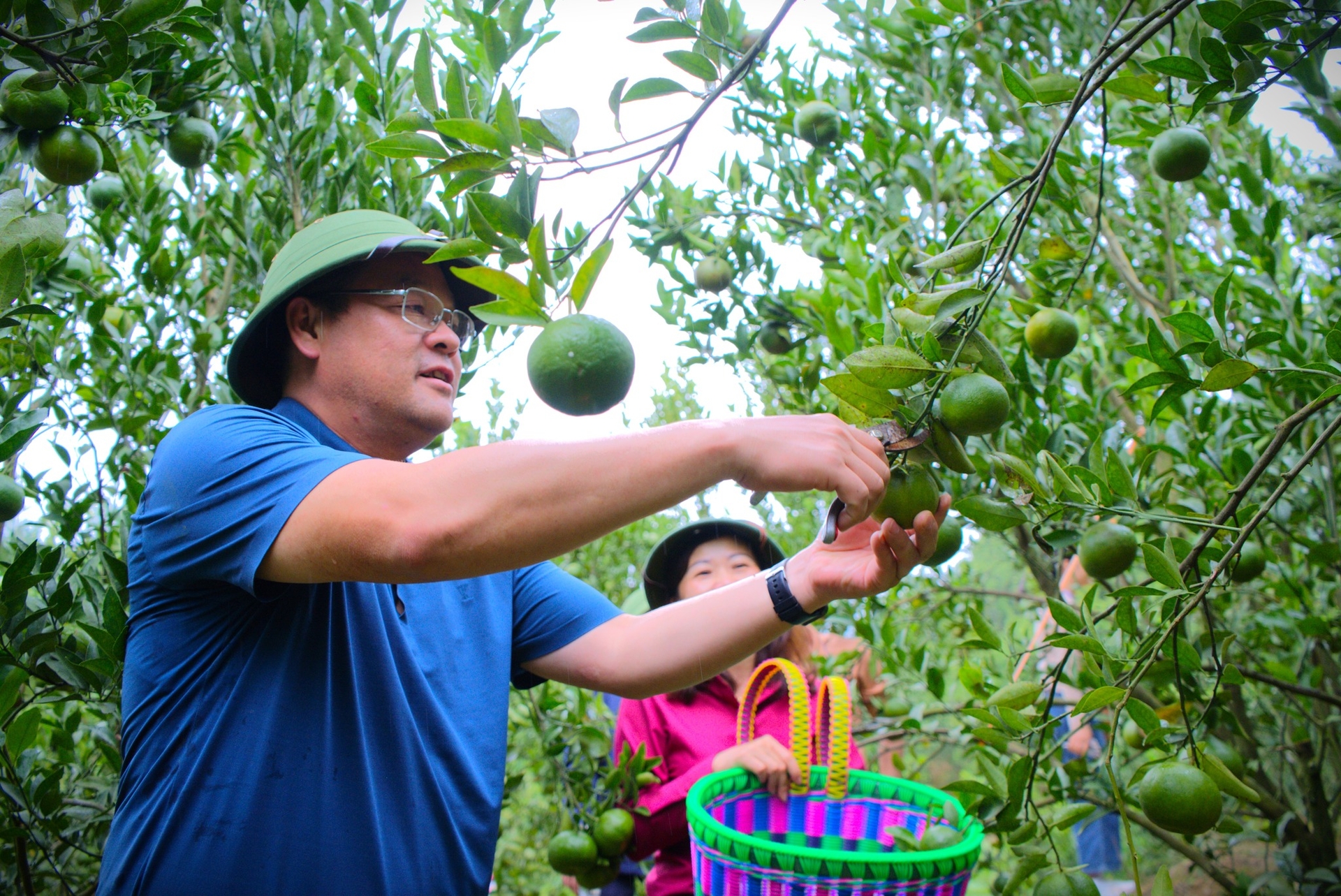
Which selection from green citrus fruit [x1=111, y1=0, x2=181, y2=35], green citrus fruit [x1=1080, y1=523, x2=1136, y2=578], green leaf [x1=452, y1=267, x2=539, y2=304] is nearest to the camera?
green leaf [x1=452, y1=267, x2=539, y2=304]

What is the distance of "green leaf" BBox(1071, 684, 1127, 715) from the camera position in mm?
1027

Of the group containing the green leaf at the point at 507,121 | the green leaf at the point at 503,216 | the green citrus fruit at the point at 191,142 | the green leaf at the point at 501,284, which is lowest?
the green leaf at the point at 501,284

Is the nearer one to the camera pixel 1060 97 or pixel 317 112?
pixel 1060 97

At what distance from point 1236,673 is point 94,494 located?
2.29 meters

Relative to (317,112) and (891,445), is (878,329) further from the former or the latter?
(317,112)

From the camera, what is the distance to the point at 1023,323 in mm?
1980

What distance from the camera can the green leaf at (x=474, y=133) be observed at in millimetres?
893

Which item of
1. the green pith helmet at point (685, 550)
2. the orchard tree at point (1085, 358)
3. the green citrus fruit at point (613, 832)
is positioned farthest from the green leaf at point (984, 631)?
the green pith helmet at point (685, 550)

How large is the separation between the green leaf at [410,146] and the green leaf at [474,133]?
0.07 feet

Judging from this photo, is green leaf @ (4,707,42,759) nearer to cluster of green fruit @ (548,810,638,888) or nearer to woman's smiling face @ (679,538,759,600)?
cluster of green fruit @ (548,810,638,888)

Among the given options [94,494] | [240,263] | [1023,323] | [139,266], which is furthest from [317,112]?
[1023,323]

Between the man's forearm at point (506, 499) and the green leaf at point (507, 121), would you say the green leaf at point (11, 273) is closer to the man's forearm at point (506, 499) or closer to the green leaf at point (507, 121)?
the man's forearm at point (506, 499)

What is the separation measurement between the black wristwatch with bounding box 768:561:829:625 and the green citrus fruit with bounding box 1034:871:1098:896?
0.55 m

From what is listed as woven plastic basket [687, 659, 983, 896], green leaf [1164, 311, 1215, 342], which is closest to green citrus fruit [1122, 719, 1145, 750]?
woven plastic basket [687, 659, 983, 896]
